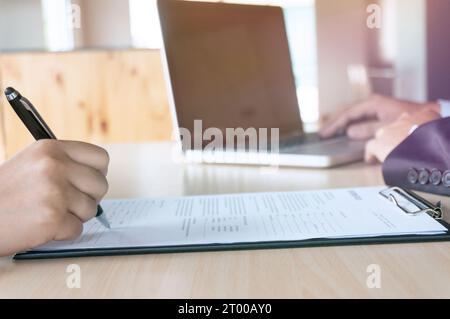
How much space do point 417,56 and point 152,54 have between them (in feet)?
4.64

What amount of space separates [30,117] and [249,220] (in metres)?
0.23

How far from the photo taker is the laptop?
1.00 metres

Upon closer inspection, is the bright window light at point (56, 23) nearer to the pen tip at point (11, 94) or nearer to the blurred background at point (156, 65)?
the blurred background at point (156, 65)

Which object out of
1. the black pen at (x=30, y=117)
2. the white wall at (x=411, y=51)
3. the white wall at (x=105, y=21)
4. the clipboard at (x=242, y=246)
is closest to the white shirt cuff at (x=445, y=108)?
the clipboard at (x=242, y=246)

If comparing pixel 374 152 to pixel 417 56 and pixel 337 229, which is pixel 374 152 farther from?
pixel 417 56

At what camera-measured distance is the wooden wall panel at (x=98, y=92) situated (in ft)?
7.84

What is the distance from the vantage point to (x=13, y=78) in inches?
93.8

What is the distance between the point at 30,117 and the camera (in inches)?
22.2

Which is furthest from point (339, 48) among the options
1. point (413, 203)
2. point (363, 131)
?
point (413, 203)

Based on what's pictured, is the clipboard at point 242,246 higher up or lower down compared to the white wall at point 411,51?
lower down

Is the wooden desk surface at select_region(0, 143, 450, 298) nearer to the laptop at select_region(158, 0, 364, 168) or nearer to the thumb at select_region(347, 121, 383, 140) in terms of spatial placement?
the laptop at select_region(158, 0, 364, 168)

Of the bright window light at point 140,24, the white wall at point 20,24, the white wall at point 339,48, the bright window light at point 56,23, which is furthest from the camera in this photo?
the bright window light at point 140,24

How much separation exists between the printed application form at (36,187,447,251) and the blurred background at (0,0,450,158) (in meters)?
0.45

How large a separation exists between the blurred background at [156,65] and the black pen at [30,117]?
467 millimetres
